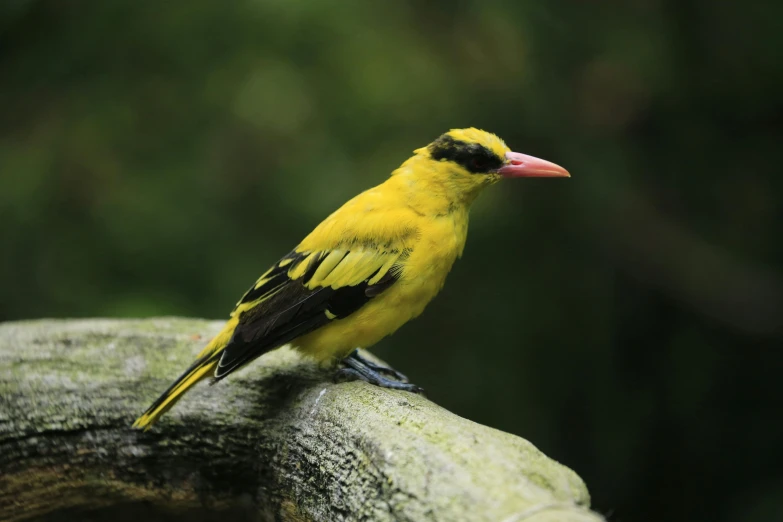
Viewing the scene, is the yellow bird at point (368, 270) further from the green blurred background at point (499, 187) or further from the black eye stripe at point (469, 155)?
the green blurred background at point (499, 187)

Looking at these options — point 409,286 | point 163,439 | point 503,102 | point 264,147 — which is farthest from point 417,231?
point 264,147

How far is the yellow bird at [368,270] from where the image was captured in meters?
2.94

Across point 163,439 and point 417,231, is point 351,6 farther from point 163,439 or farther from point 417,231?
point 163,439

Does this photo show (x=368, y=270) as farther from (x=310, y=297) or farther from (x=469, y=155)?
(x=469, y=155)

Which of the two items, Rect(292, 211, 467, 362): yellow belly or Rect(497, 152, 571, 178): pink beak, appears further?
Rect(497, 152, 571, 178): pink beak

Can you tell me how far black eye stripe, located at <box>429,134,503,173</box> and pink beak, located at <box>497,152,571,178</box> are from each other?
3cm

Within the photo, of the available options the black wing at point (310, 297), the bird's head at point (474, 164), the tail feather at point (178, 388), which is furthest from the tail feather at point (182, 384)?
the bird's head at point (474, 164)

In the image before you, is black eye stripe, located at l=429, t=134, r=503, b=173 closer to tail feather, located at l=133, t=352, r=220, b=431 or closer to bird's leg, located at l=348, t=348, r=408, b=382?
bird's leg, located at l=348, t=348, r=408, b=382

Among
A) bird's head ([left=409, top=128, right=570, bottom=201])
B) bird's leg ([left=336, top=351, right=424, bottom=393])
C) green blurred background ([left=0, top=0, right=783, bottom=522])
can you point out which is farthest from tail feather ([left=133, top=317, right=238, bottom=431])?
green blurred background ([left=0, top=0, right=783, bottom=522])

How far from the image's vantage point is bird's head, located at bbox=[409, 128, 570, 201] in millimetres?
3168

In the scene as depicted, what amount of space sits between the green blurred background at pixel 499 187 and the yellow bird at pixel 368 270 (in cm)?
138

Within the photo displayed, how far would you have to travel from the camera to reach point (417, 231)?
3088 millimetres

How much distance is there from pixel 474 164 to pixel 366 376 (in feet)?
3.13

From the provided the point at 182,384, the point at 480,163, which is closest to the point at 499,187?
the point at 480,163
